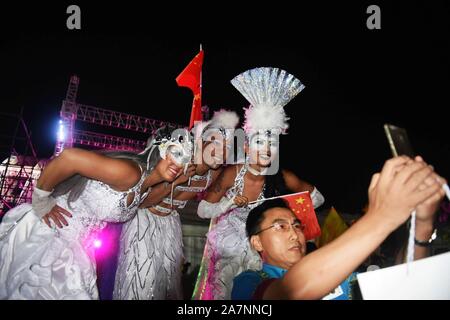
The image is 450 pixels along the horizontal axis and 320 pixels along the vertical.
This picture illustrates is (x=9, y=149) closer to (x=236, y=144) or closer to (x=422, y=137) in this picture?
(x=236, y=144)

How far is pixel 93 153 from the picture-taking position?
9.05ft

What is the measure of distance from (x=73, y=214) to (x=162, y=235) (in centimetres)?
115

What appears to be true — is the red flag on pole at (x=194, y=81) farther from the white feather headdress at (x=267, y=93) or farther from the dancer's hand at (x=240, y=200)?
the dancer's hand at (x=240, y=200)

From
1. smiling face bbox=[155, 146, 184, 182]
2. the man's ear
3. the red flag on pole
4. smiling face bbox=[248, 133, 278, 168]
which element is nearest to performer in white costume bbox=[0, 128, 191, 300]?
smiling face bbox=[155, 146, 184, 182]

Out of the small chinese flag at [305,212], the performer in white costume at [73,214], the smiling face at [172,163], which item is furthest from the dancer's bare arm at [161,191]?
the small chinese flag at [305,212]

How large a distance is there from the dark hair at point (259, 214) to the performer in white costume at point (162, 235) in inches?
53.9

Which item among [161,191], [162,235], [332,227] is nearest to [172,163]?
[161,191]

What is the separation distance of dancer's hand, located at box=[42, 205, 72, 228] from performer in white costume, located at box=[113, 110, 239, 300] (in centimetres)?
101

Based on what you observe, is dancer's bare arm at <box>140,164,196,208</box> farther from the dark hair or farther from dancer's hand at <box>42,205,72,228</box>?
the dark hair

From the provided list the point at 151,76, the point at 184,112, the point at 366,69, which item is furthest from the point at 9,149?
the point at 366,69

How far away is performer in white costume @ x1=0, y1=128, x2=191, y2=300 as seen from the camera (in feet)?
7.75

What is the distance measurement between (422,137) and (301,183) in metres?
7.19

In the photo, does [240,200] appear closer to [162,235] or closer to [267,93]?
[162,235]

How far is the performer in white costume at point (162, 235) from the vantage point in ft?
11.5
